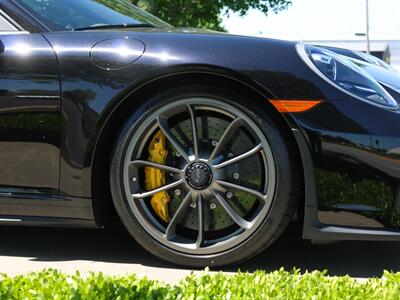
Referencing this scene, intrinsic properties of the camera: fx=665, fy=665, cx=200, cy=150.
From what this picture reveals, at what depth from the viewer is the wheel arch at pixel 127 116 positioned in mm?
3182

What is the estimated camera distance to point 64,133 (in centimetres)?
333

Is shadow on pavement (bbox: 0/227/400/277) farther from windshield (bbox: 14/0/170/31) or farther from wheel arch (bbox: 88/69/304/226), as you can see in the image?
windshield (bbox: 14/0/170/31)

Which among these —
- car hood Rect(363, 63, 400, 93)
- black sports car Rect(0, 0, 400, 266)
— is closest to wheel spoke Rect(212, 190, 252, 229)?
black sports car Rect(0, 0, 400, 266)

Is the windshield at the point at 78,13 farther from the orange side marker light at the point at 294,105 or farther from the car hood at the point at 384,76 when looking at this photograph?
the car hood at the point at 384,76

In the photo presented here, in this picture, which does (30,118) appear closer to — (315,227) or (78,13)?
(78,13)

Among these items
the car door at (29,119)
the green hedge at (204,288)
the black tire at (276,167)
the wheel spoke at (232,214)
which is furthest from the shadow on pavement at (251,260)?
the green hedge at (204,288)

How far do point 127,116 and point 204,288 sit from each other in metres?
1.34

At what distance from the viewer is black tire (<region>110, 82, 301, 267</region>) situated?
10.3 ft

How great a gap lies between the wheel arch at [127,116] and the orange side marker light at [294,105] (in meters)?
0.04

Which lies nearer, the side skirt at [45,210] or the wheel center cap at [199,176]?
the wheel center cap at [199,176]

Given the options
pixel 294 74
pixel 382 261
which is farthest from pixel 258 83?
pixel 382 261

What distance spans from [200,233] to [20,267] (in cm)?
99

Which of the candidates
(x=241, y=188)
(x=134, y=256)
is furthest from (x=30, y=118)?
(x=241, y=188)

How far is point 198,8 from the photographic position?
21688 mm
